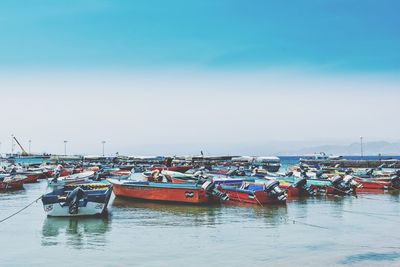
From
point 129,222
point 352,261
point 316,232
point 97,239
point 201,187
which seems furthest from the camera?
point 201,187

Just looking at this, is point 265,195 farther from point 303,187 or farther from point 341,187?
point 341,187

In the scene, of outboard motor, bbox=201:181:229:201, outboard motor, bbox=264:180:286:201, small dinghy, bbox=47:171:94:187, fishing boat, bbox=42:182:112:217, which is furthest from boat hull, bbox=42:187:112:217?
small dinghy, bbox=47:171:94:187

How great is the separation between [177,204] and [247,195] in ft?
14.7

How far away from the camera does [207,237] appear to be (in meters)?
18.5

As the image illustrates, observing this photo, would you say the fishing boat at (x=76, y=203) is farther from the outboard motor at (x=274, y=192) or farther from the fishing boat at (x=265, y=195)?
the outboard motor at (x=274, y=192)

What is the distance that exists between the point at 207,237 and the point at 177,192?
10.2 meters

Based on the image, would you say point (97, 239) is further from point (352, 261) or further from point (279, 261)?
point (352, 261)

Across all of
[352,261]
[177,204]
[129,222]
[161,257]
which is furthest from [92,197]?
[352,261]

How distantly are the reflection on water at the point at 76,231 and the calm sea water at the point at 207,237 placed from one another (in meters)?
0.04

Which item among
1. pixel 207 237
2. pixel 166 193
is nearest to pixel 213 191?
pixel 166 193

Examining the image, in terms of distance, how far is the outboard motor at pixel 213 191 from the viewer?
93.0 feet

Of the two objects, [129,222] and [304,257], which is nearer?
[304,257]

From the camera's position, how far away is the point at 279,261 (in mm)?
14641

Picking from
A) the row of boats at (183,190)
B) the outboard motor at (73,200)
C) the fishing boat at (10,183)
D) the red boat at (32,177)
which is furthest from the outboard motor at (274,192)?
the red boat at (32,177)
